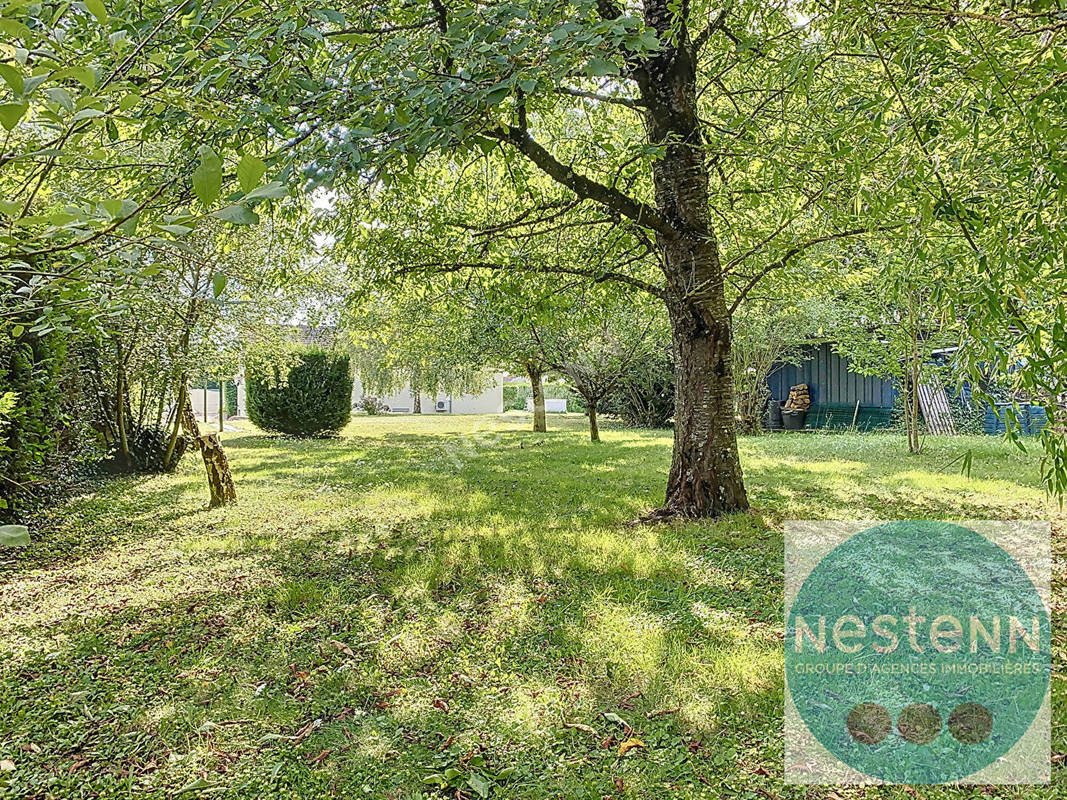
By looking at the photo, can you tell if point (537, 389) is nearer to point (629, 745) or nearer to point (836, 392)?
point (836, 392)

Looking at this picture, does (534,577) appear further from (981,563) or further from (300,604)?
(981,563)

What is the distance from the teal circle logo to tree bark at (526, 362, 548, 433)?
11.5m

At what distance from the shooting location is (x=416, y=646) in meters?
3.38

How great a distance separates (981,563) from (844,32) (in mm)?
A: 3646

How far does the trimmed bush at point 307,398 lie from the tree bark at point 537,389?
5217 mm

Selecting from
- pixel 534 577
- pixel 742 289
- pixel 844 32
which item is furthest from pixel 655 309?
pixel 844 32

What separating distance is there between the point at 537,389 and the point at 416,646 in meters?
13.4

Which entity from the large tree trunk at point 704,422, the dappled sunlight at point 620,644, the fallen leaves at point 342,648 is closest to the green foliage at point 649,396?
the large tree trunk at point 704,422

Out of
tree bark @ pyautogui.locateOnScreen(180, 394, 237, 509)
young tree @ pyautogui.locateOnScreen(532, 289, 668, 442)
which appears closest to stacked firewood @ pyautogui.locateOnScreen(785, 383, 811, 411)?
young tree @ pyautogui.locateOnScreen(532, 289, 668, 442)

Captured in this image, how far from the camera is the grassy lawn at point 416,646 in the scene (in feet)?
7.66

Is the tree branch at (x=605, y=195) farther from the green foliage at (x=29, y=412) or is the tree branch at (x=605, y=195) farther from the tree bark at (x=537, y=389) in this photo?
the tree bark at (x=537, y=389)

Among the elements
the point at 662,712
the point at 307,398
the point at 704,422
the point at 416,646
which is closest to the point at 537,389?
the point at 307,398

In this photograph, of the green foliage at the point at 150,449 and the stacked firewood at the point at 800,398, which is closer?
the green foliage at the point at 150,449

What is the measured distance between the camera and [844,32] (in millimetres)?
2088
